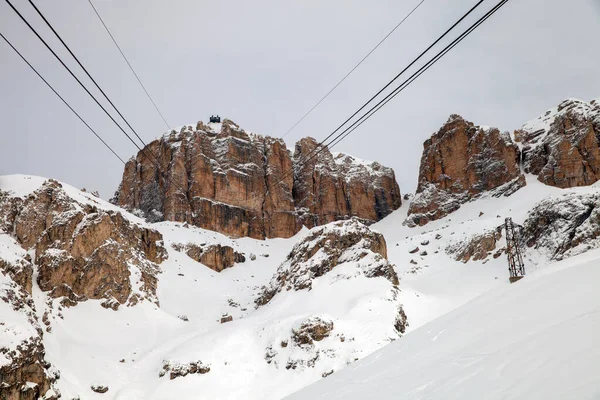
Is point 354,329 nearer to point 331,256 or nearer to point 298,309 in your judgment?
point 298,309

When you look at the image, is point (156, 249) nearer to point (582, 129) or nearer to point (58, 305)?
point (58, 305)

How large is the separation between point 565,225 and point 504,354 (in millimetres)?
30085

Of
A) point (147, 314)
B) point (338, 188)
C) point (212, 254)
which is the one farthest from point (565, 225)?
point (338, 188)

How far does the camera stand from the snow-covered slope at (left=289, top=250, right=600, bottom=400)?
7.32 feet

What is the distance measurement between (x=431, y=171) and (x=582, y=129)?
86.6 feet

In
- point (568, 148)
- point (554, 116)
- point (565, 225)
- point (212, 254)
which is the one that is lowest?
point (565, 225)

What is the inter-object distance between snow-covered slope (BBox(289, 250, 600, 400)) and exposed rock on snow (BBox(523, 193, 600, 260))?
24434mm

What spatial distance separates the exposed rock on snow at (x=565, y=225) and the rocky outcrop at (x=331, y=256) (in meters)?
11.4

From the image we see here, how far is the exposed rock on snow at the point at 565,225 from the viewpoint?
25172 mm

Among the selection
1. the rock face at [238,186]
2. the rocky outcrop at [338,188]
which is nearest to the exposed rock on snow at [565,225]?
the rock face at [238,186]

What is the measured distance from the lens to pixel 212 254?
5544 centimetres

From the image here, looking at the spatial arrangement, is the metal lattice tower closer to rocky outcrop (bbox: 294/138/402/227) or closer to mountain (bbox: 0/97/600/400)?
mountain (bbox: 0/97/600/400)

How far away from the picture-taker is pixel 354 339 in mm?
21094

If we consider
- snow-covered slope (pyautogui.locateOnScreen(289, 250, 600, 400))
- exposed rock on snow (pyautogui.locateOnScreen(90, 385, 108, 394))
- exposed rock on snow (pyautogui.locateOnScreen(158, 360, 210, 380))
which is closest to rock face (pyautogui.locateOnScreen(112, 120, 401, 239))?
exposed rock on snow (pyautogui.locateOnScreen(158, 360, 210, 380))
